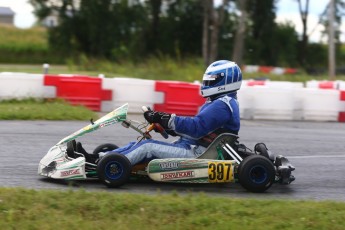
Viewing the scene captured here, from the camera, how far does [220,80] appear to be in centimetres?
673

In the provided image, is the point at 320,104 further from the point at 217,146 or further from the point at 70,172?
the point at 70,172

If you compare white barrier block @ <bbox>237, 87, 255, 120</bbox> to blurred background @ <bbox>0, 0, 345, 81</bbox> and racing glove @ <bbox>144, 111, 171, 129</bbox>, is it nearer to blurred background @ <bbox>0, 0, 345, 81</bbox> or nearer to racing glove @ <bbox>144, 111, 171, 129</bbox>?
racing glove @ <bbox>144, 111, 171, 129</bbox>

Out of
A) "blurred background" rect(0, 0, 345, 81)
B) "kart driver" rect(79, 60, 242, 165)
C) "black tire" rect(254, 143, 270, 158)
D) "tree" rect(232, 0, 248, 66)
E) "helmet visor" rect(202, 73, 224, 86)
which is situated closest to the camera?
"kart driver" rect(79, 60, 242, 165)

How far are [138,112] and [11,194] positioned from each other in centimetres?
797

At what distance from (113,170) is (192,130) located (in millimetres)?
854

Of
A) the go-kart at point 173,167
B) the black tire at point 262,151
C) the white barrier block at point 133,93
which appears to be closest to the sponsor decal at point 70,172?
the go-kart at point 173,167

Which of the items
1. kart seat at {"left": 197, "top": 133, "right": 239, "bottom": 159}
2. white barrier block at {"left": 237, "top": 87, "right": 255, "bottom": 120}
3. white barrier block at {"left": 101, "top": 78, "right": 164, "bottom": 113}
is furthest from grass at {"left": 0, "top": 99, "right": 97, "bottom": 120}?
kart seat at {"left": 197, "top": 133, "right": 239, "bottom": 159}

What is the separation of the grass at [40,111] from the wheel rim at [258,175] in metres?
5.64

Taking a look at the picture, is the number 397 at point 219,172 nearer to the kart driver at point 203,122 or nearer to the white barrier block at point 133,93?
the kart driver at point 203,122

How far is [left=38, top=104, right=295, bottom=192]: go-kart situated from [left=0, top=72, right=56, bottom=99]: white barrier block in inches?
249

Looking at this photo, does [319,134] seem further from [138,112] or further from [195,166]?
[195,166]

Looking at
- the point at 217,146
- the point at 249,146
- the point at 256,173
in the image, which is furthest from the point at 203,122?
the point at 249,146

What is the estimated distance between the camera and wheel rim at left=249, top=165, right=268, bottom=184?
21.4 ft

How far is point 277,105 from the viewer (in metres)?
14.0
